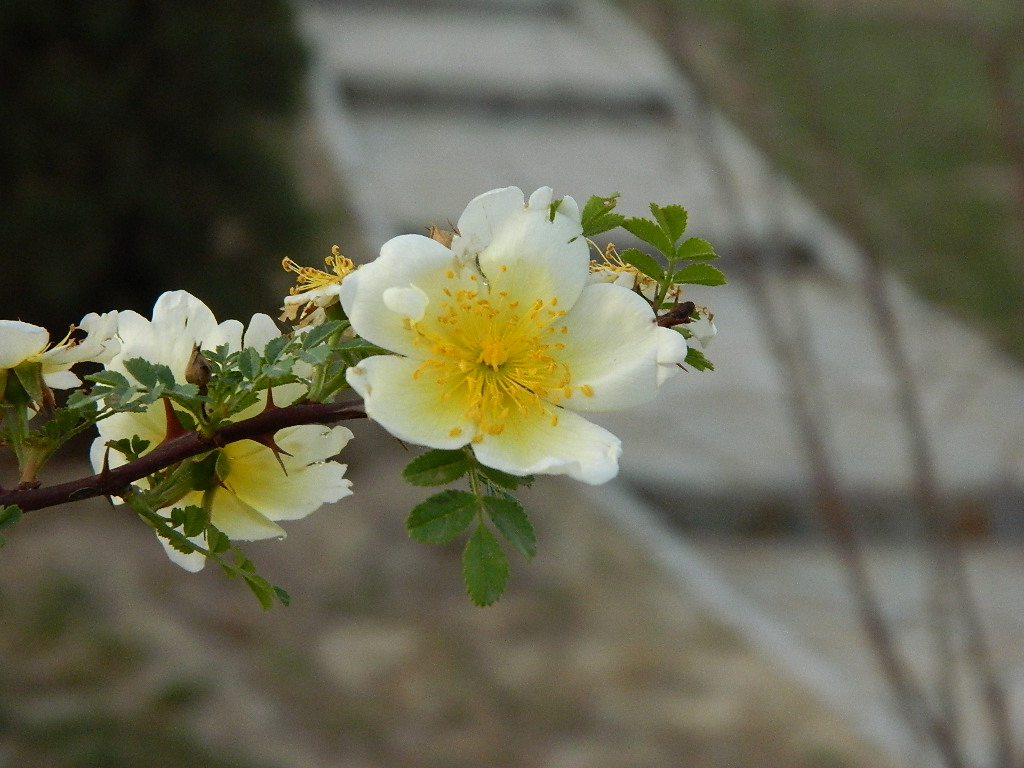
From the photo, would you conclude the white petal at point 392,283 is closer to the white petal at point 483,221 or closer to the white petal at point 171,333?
the white petal at point 483,221

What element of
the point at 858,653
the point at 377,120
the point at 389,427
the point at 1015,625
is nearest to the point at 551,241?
the point at 389,427

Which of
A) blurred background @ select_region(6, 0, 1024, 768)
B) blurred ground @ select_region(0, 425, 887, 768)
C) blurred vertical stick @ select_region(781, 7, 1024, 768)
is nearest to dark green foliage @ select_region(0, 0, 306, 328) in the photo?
blurred background @ select_region(6, 0, 1024, 768)

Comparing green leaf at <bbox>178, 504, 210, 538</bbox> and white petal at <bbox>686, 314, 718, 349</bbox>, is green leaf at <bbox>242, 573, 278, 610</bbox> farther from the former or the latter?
→ white petal at <bbox>686, 314, 718, 349</bbox>

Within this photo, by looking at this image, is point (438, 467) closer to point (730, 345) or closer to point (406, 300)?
point (406, 300)

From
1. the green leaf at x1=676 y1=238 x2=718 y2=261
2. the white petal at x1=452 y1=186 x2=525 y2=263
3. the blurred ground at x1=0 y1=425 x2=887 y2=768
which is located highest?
the green leaf at x1=676 y1=238 x2=718 y2=261

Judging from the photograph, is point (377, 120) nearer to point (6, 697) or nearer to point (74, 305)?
point (74, 305)

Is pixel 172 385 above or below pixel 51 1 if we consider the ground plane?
below
